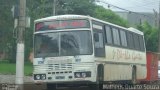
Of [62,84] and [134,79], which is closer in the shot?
[62,84]

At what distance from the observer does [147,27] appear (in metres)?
77.3

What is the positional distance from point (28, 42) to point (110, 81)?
33.6 m

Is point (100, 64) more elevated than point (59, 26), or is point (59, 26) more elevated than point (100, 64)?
point (59, 26)

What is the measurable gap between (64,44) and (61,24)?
1.08 m

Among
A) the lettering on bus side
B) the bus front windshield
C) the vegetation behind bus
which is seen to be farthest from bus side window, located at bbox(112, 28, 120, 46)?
the vegetation behind bus

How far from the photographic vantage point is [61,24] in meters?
21.4

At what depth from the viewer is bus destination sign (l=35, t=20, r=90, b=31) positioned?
69.5ft

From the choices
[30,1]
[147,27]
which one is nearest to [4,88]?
Answer: [30,1]

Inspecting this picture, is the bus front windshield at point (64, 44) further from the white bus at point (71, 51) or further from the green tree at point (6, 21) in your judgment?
the green tree at point (6, 21)

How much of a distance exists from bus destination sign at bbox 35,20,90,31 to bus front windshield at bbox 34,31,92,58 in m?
0.32

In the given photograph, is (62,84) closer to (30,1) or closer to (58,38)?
(58,38)

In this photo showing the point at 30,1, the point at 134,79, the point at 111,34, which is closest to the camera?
the point at 111,34

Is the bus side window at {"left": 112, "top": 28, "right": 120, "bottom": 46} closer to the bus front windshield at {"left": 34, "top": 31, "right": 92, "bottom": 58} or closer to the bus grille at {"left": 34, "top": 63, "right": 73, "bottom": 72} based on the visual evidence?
the bus front windshield at {"left": 34, "top": 31, "right": 92, "bottom": 58}

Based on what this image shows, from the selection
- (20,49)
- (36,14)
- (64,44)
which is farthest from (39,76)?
(36,14)
